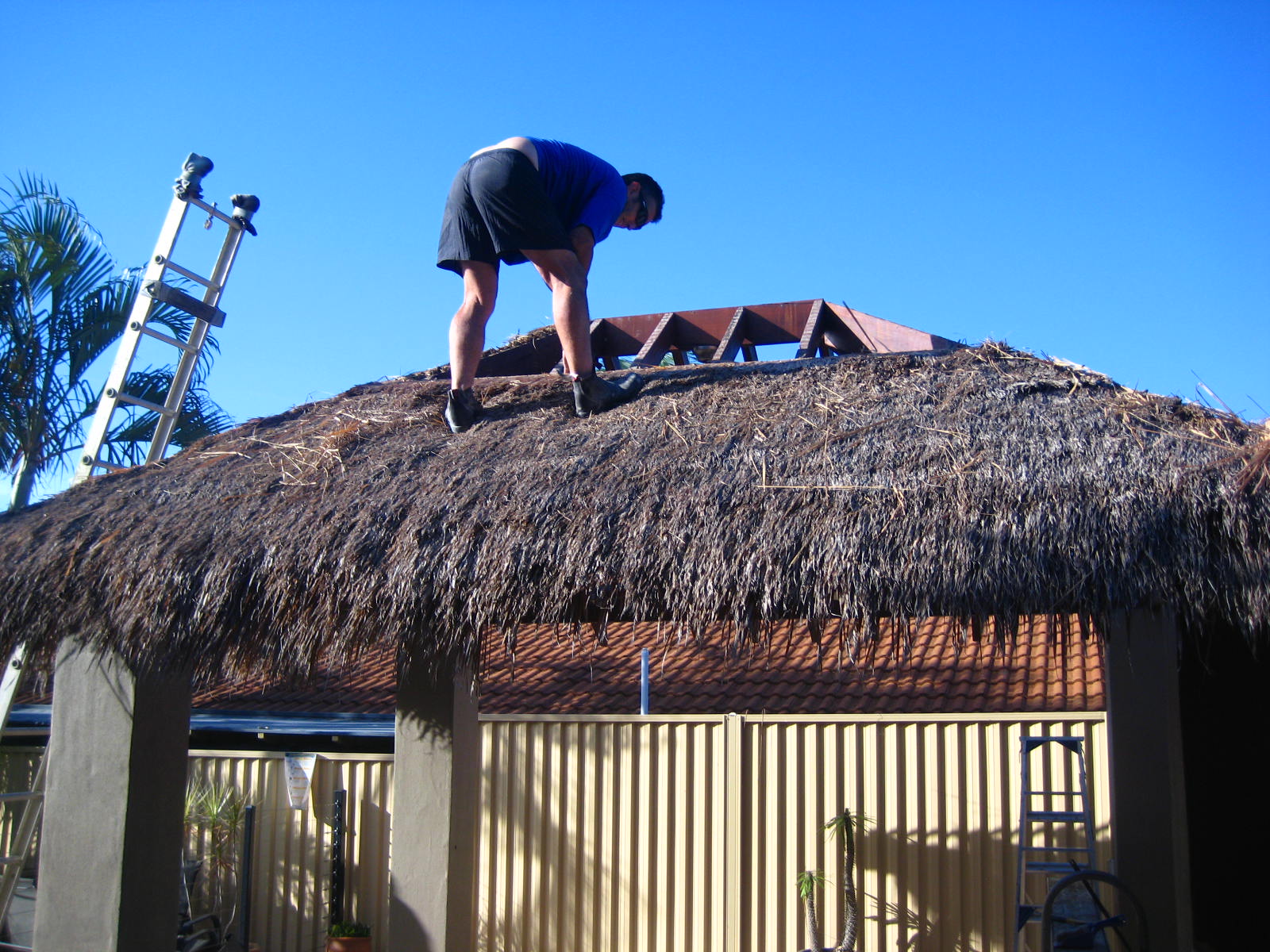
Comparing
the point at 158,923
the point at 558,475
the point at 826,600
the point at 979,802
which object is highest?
the point at 558,475

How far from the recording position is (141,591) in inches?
170

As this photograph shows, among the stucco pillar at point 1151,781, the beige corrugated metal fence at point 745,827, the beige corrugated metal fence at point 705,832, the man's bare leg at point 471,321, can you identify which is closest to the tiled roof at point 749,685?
the beige corrugated metal fence at point 705,832

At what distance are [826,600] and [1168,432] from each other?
1405 millimetres

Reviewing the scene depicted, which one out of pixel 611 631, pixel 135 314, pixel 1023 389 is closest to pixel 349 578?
pixel 135 314

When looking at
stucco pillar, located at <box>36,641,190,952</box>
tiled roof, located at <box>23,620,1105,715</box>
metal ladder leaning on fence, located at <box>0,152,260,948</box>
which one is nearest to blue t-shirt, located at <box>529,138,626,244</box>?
metal ladder leaning on fence, located at <box>0,152,260,948</box>

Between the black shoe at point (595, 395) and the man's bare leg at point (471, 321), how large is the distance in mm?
520

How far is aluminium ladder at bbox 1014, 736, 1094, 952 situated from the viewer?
585 cm

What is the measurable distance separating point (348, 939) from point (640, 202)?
4.78 metres

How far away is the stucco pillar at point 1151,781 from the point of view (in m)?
4.19

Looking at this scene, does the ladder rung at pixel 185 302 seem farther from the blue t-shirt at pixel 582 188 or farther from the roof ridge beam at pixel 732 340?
the roof ridge beam at pixel 732 340

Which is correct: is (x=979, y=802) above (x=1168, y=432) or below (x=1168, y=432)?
below

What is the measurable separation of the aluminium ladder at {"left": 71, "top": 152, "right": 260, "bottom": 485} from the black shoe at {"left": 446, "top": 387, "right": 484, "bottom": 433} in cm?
147

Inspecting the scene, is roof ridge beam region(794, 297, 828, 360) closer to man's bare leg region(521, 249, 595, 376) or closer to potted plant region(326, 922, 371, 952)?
man's bare leg region(521, 249, 595, 376)

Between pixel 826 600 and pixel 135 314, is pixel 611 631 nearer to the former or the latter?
pixel 135 314
